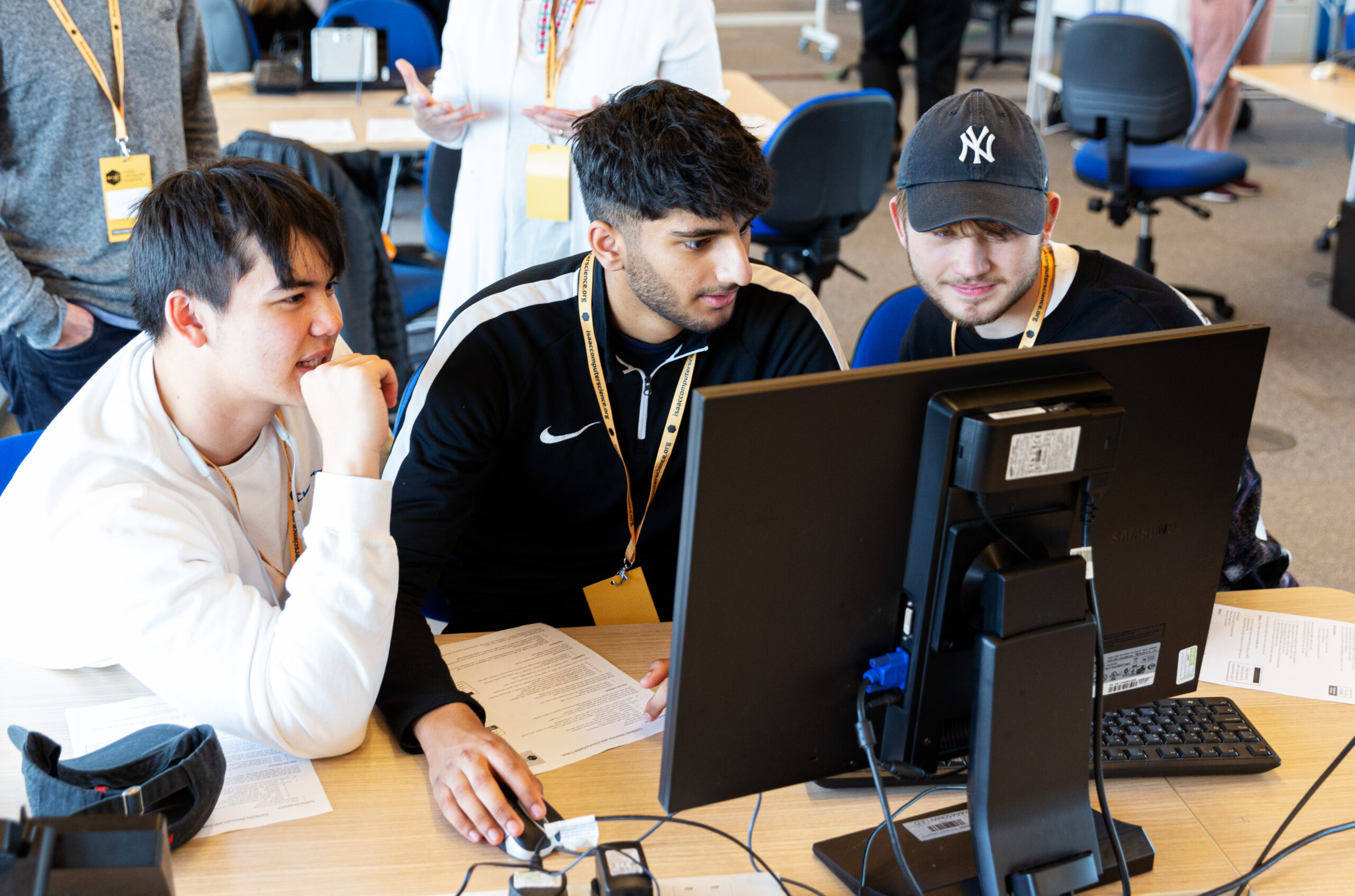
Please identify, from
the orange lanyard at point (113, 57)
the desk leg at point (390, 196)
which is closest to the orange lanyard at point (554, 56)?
the orange lanyard at point (113, 57)

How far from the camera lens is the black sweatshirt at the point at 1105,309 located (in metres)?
1.58

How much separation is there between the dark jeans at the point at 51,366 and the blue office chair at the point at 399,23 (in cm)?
247

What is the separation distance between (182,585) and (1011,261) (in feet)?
3.70

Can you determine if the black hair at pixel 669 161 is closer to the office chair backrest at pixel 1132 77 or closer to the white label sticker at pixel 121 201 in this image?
the white label sticker at pixel 121 201

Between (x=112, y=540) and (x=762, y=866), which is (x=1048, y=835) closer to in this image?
(x=762, y=866)

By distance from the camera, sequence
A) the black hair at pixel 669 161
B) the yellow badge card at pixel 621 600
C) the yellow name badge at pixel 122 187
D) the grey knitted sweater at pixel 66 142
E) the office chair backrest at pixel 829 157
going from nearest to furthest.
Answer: the black hair at pixel 669 161 < the yellow badge card at pixel 621 600 < the grey knitted sweater at pixel 66 142 < the yellow name badge at pixel 122 187 < the office chair backrest at pixel 829 157

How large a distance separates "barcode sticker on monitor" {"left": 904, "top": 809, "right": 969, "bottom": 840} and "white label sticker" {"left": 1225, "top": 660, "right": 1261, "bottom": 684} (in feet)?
1.50

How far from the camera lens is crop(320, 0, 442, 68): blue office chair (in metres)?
4.52

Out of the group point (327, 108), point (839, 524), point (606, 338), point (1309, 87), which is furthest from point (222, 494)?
point (1309, 87)

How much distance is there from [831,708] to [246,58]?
438 cm

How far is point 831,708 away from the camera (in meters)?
0.96

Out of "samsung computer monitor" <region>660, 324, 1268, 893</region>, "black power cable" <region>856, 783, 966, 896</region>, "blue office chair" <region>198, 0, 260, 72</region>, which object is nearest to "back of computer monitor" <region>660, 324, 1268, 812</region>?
"samsung computer monitor" <region>660, 324, 1268, 893</region>

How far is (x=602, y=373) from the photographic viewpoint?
1.62 metres

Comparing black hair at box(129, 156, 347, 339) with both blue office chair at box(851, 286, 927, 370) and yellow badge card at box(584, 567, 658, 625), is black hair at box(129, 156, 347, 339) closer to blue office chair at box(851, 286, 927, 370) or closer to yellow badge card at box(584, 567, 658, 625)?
yellow badge card at box(584, 567, 658, 625)
